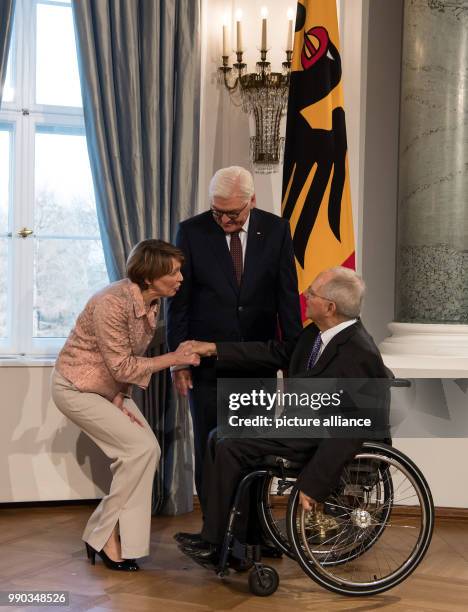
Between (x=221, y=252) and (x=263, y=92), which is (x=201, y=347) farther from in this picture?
(x=263, y=92)

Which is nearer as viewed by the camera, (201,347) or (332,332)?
(332,332)

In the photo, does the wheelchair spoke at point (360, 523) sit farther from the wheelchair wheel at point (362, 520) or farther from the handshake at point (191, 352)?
the handshake at point (191, 352)

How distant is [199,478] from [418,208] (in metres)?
1.65

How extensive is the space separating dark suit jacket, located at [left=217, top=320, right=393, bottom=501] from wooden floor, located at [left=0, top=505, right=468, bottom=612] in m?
0.46

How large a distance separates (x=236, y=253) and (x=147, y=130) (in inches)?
44.2

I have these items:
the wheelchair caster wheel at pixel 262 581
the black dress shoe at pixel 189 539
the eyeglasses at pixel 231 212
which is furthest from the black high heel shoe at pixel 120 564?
the eyeglasses at pixel 231 212

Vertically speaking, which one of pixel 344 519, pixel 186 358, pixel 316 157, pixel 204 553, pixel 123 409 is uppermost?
pixel 316 157

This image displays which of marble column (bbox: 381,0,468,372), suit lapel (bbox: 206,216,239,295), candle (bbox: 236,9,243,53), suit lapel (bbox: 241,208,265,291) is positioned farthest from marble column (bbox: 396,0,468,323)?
suit lapel (bbox: 206,216,239,295)

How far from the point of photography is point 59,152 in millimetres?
4562

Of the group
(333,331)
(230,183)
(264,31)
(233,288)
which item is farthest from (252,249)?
(264,31)

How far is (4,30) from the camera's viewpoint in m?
4.17

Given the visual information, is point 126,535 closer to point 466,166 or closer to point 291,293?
point 291,293

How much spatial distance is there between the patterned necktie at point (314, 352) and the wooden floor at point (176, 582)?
0.80 m

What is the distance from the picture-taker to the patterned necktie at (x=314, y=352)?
321cm
